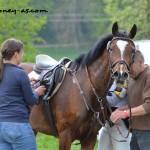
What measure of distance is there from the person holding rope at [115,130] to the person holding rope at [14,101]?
1300mm

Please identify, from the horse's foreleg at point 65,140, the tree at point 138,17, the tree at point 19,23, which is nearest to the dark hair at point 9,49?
the horse's foreleg at point 65,140

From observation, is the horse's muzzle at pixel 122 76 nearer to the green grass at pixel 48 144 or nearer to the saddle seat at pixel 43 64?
the saddle seat at pixel 43 64

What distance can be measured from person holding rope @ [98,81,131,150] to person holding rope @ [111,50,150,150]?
0.29m

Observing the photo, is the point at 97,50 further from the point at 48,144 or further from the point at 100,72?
the point at 48,144

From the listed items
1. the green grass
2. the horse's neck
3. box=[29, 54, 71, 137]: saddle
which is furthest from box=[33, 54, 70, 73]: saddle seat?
the green grass

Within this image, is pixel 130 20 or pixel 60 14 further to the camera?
pixel 60 14

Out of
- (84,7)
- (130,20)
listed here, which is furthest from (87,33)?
(130,20)

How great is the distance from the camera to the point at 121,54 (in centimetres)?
538

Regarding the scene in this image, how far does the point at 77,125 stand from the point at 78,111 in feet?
0.53

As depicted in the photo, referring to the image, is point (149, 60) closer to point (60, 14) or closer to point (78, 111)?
point (78, 111)

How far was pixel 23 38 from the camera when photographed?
1872cm

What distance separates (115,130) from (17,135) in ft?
5.75

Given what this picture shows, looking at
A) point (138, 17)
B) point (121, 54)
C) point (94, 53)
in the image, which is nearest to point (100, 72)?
point (94, 53)

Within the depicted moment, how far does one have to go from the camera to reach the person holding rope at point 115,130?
602 cm
